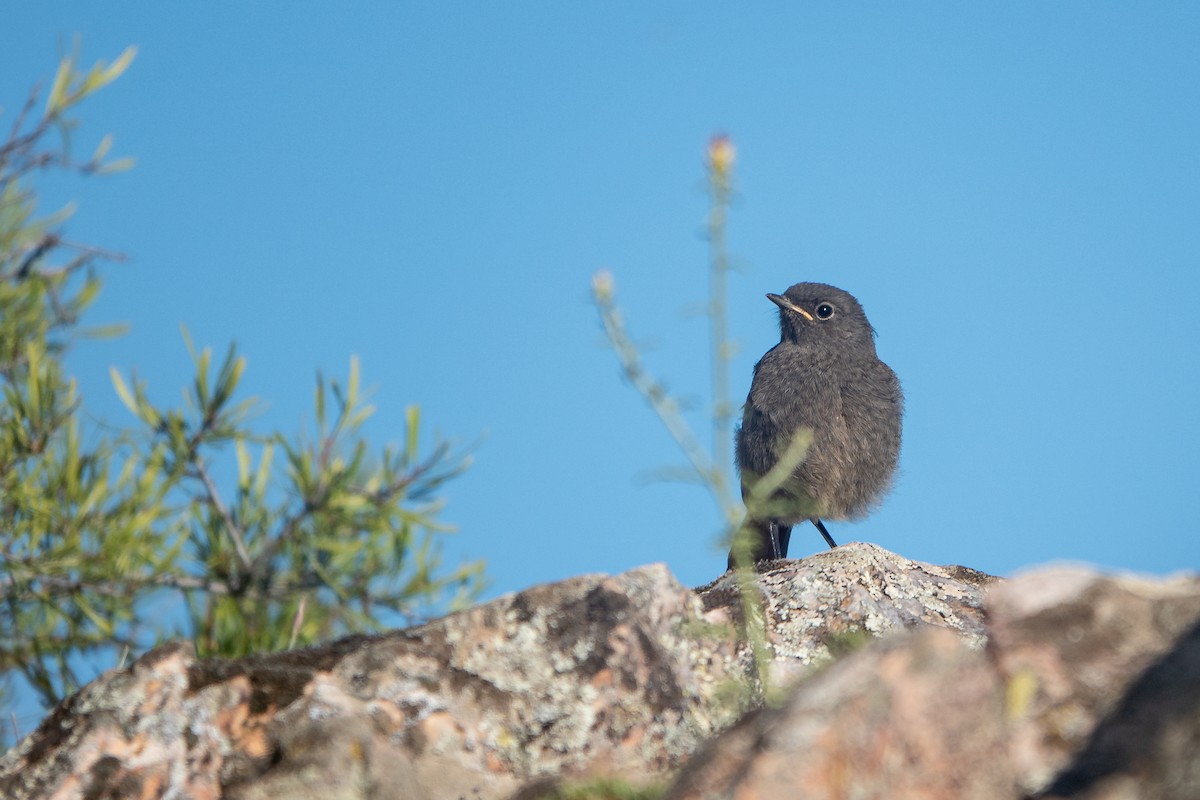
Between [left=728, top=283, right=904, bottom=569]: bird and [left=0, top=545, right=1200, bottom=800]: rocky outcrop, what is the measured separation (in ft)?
13.0

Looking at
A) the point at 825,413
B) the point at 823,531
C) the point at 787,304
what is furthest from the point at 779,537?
the point at 787,304

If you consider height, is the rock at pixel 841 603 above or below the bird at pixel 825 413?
below

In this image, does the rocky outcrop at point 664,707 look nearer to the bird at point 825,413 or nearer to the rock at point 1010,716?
the rock at point 1010,716

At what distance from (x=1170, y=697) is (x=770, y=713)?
543mm

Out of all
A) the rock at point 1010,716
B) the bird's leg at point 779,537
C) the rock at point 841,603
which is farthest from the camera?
the bird's leg at point 779,537

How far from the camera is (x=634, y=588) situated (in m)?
2.72

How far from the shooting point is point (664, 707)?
8.41ft

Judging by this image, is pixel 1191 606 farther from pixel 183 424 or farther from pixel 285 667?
pixel 183 424

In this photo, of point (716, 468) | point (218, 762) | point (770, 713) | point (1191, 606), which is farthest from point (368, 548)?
point (1191, 606)

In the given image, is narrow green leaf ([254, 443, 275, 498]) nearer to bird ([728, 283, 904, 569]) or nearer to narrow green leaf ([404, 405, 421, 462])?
narrow green leaf ([404, 405, 421, 462])

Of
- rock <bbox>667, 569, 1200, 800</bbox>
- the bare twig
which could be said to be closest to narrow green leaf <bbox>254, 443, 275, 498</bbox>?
the bare twig

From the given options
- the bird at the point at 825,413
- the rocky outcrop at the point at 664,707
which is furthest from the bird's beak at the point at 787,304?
the rocky outcrop at the point at 664,707

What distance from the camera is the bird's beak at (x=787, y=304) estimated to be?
7.90m

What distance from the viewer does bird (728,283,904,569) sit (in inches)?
287
